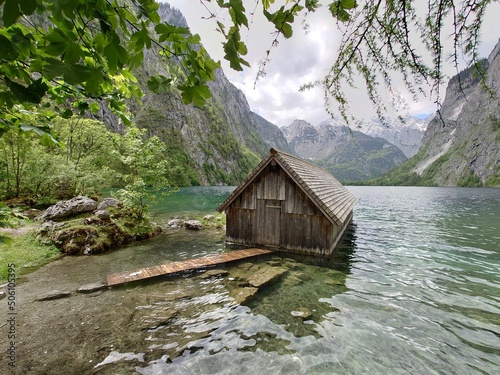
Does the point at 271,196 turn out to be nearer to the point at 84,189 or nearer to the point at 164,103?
the point at 84,189

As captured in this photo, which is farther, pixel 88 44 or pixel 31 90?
pixel 31 90

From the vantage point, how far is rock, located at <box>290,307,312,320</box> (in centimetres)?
756

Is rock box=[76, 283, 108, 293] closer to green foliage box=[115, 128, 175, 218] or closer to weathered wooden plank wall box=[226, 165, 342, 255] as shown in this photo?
weathered wooden plank wall box=[226, 165, 342, 255]

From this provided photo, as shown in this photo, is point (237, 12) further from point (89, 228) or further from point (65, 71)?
point (89, 228)

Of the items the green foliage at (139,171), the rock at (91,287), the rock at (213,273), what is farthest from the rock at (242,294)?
the green foliage at (139,171)

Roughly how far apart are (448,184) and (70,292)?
196 metres

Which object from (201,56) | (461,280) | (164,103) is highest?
(164,103)

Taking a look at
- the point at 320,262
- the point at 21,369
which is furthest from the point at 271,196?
the point at 21,369

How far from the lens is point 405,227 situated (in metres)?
24.7

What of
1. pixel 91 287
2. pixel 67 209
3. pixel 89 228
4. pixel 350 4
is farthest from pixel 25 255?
pixel 350 4

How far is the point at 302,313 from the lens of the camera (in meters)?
7.73

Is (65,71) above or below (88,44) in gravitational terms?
below

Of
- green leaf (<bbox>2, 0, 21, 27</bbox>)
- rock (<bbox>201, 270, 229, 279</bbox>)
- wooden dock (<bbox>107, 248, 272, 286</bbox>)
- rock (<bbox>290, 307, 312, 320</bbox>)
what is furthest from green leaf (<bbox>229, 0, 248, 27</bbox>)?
wooden dock (<bbox>107, 248, 272, 286</bbox>)

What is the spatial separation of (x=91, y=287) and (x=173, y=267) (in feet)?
10.7
